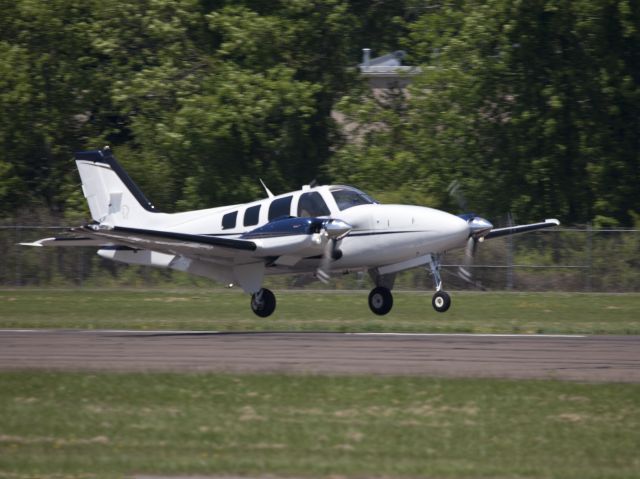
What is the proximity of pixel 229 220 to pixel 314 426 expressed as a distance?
14380 mm

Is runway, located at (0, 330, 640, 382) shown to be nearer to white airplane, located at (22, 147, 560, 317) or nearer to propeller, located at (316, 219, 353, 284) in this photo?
propeller, located at (316, 219, 353, 284)

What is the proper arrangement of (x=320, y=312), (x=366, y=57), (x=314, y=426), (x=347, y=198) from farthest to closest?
(x=366, y=57), (x=320, y=312), (x=347, y=198), (x=314, y=426)

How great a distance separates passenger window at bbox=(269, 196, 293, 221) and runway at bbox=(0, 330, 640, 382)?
3746 mm

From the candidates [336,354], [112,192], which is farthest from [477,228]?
[112,192]

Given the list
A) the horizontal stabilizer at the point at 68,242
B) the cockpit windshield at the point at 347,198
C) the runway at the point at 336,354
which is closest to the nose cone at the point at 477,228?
the cockpit windshield at the point at 347,198

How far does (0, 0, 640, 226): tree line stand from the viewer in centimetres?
3931

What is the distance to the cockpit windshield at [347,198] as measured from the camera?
80.3 ft

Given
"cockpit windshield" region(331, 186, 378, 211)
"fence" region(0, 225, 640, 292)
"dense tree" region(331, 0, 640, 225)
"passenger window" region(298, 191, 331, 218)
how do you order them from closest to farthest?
"passenger window" region(298, 191, 331, 218), "cockpit windshield" region(331, 186, 378, 211), "fence" region(0, 225, 640, 292), "dense tree" region(331, 0, 640, 225)

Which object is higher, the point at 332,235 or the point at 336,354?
the point at 332,235

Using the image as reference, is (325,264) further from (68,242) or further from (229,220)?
(68,242)

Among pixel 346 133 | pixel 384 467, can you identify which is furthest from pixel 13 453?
pixel 346 133

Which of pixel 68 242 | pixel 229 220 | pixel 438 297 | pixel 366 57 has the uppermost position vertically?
pixel 366 57

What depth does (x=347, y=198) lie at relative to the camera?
2464 cm

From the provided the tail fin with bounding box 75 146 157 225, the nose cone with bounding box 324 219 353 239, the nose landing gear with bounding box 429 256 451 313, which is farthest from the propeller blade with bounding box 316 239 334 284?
the tail fin with bounding box 75 146 157 225
